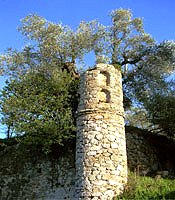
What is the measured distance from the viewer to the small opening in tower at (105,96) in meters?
14.2

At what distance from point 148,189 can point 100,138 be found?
248cm

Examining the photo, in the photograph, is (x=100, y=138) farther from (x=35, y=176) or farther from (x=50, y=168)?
(x=35, y=176)

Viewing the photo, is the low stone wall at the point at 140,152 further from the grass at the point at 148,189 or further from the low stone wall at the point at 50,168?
the grass at the point at 148,189

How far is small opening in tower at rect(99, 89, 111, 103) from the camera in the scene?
14.2 metres

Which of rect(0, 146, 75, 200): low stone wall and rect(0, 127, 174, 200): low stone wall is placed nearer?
rect(0, 146, 75, 200): low stone wall

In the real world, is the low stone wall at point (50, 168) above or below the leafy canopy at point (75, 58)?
below

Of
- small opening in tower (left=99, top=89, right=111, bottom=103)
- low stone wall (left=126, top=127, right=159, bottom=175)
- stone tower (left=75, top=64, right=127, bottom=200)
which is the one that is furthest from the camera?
low stone wall (left=126, top=127, right=159, bottom=175)

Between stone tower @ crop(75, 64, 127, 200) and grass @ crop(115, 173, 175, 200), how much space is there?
341 mm

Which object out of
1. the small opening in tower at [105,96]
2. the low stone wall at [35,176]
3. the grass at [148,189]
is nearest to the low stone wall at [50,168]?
the low stone wall at [35,176]

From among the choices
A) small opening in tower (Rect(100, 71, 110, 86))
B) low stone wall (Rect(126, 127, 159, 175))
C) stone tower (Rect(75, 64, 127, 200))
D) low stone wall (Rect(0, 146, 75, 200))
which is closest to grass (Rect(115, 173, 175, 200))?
stone tower (Rect(75, 64, 127, 200))

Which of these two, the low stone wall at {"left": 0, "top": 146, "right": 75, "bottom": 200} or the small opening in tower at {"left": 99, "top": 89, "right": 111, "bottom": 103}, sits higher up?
the small opening in tower at {"left": 99, "top": 89, "right": 111, "bottom": 103}

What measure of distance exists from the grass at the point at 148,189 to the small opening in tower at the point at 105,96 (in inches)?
123

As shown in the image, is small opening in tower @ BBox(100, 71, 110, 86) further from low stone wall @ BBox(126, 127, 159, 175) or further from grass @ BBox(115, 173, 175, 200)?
low stone wall @ BBox(126, 127, 159, 175)

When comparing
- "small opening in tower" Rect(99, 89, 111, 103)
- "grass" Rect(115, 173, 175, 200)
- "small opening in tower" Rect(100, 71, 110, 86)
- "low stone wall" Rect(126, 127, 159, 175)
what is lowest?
"grass" Rect(115, 173, 175, 200)
